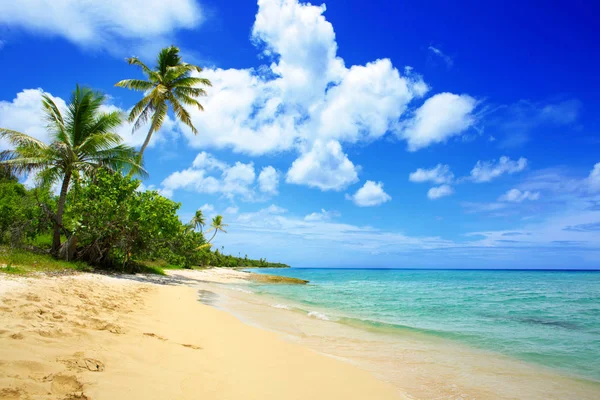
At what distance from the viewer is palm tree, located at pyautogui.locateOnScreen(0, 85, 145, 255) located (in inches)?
589

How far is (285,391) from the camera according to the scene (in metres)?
3.90

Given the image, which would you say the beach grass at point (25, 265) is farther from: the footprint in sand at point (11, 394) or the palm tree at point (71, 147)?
the footprint in sand at point (11, 394)

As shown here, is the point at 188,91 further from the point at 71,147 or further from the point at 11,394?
the point at 11,394

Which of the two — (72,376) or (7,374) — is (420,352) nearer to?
(72,376)

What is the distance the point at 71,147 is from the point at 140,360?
15.6 m

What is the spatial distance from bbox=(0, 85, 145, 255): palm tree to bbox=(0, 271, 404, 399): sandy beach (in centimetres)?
1040

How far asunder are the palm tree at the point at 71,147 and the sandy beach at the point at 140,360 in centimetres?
1040

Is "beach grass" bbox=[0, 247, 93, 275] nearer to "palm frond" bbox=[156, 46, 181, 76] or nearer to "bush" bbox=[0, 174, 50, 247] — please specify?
"bush" bbox=[0, 174, 50, 247]

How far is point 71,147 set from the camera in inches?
622

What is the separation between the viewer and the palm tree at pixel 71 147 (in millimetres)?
14961

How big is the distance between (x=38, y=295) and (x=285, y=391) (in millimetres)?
5386

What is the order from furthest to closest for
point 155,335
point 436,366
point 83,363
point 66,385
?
point 436,366 → point 155,335 → point 83,363 → point 66,385

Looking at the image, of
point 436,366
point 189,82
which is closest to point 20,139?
point 189,82

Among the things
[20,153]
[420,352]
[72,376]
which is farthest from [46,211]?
[420,352]
